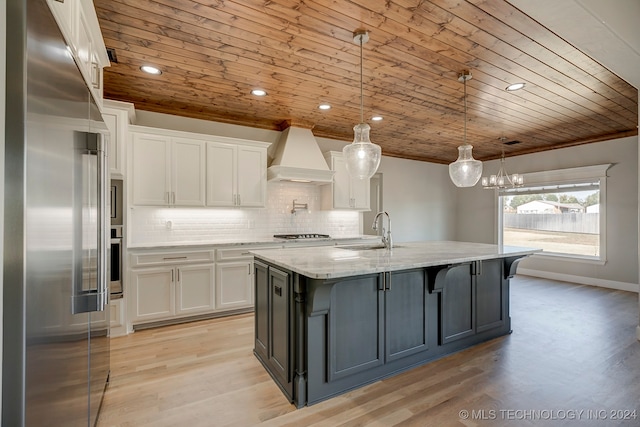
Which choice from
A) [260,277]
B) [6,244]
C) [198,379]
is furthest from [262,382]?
[6,244]

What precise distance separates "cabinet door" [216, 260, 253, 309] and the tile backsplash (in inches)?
23.2

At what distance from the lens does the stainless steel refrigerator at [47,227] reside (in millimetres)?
861

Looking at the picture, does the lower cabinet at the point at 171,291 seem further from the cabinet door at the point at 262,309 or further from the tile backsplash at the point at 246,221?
the cabinet door at the point at 262,309

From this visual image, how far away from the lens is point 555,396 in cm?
217

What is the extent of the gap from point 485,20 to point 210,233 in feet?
12.6

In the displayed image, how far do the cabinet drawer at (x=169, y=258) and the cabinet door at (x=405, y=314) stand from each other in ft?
7.61


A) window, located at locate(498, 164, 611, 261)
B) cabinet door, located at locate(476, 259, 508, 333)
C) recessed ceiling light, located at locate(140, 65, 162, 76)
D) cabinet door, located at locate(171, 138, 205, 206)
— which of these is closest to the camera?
recessed ceiling light, located at locate(140, 65, 162, 76)

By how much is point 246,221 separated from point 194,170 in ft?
3.54

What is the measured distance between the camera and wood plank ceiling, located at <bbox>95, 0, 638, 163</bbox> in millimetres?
2184

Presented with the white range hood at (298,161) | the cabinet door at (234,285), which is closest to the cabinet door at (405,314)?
the cabinet door at (234,285)

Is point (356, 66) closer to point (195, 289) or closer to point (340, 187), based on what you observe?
point (340, 187)

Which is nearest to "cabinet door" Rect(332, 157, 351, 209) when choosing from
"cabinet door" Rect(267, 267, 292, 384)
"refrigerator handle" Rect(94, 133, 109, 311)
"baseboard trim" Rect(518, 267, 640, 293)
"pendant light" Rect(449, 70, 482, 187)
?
"pendant light" Rect(449, 70, 482, 187)

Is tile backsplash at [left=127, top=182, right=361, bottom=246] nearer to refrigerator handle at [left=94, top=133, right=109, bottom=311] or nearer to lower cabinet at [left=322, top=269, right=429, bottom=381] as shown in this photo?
refrigerator handle at [left=94, top=133, right=109, bottom=311]

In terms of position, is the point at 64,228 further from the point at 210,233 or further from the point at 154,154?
the point at 210,233
